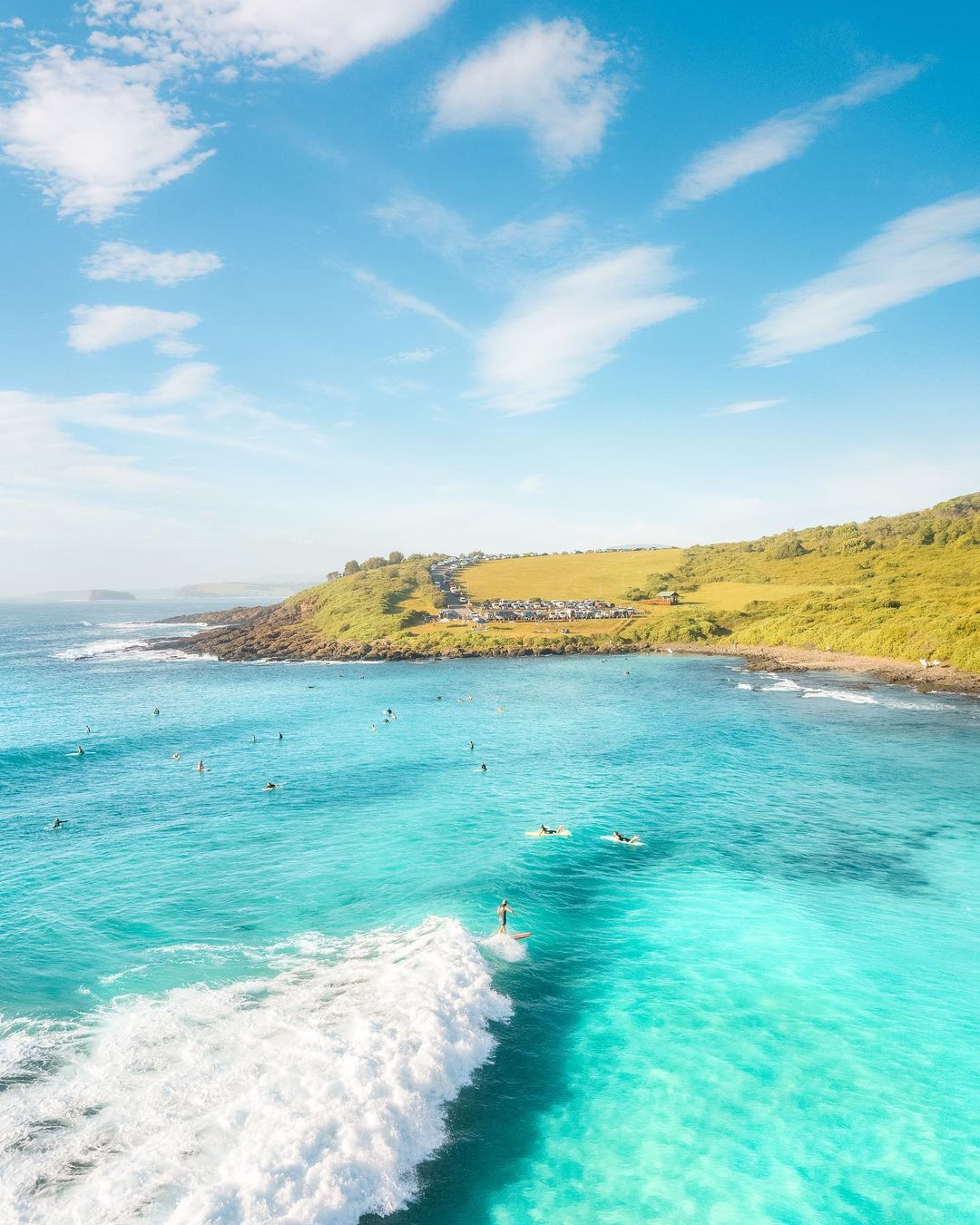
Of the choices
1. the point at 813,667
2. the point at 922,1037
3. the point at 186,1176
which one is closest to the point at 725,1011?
the point at 922,1037

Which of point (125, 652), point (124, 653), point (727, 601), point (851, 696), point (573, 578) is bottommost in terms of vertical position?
point (851, 696)

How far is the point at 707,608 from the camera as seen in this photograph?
438 feet

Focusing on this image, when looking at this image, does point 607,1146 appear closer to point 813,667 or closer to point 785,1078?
point 785,1078

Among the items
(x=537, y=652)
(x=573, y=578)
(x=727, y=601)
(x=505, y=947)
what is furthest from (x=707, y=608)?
(x=505, y=947)

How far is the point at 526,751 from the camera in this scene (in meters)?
56.9

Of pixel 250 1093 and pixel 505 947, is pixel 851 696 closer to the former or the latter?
pixel 505 947

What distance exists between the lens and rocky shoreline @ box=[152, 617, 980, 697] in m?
81.5

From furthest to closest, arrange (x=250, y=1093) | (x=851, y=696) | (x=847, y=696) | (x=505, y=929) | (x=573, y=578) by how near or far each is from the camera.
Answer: (x=573, y=578)
(x=847, y=696)
(x=851, y=696)
(x=505, y=929)
(x=250, y=1093)

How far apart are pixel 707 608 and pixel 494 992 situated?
119868 mm

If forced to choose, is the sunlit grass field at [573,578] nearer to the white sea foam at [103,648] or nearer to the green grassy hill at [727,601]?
the green grassy hill at [727,601]

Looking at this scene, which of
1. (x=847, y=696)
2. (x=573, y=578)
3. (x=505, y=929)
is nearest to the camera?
(x=505, y=929)

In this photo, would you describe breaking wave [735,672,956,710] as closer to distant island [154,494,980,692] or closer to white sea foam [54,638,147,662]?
distant island [154,494,980,692]

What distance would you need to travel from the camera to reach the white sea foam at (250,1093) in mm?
15328

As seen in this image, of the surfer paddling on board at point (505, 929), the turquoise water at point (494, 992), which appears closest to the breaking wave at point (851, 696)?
the turquoise water at point (494, 992)
